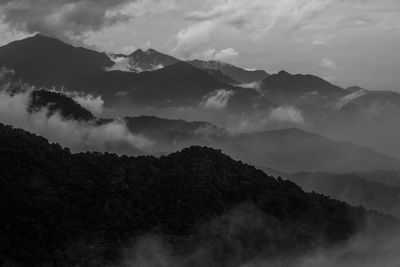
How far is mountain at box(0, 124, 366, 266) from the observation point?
82.3 metres

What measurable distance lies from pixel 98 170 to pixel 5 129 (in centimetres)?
2078

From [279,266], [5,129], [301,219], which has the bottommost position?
[279,266]

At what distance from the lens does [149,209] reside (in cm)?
9494

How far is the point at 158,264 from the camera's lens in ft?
281

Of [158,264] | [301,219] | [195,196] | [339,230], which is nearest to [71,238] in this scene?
[158,264]

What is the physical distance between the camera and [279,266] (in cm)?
9544

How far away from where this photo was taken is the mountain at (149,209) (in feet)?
270

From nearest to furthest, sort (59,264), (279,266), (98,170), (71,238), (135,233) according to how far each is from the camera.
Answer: (59,264), (71,238), (135,233), (279,266), (98,170)

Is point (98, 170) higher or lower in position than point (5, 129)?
lower

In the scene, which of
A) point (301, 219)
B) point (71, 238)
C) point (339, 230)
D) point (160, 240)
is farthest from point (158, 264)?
point (339, 230)

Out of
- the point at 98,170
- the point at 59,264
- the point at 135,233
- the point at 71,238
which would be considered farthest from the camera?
the point at 98,170

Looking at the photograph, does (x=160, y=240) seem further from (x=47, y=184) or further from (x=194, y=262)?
(x=47, y=184)

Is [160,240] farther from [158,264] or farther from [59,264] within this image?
[59,264]

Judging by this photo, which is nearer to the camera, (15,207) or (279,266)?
(15,207)
